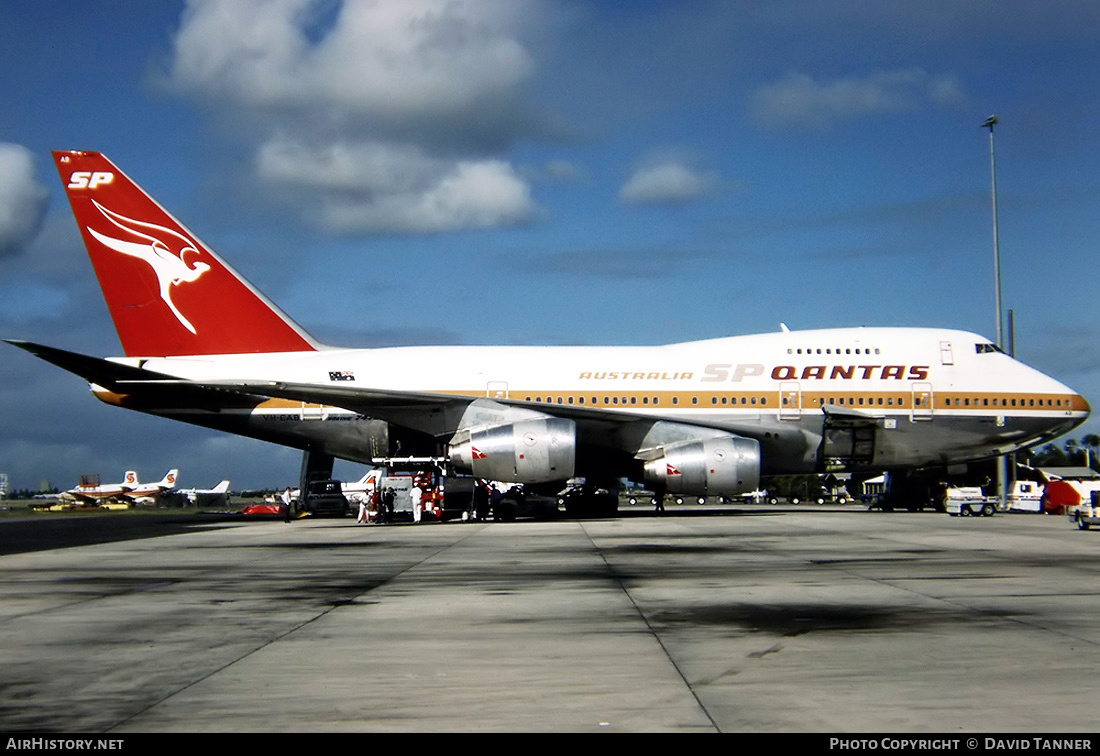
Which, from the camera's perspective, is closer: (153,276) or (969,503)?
(969,503)

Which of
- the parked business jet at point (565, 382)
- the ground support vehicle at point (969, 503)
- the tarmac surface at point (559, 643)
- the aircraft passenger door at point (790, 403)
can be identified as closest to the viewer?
the tarmac surface at point (559, 643)

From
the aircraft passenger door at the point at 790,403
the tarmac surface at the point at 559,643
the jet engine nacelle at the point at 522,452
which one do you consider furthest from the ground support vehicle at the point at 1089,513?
the jet engine nacelle at the point at 522,452

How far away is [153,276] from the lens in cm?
2931

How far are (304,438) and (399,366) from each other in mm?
3400

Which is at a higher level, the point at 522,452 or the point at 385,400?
the point at 385,400

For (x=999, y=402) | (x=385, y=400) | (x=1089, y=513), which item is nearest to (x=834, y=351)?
(x=999, y=402)

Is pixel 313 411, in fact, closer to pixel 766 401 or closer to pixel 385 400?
pixel 385 400

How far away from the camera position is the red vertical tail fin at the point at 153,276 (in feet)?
96.2

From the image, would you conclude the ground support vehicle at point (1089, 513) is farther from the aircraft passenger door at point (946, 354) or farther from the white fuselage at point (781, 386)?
the aircraft passenger door at point (946, 354)

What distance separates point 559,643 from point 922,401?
912 inches

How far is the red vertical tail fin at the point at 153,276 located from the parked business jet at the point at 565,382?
4 cm

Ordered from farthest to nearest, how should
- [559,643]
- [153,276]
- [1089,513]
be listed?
[153,276] → [1089,513] → [559,643]

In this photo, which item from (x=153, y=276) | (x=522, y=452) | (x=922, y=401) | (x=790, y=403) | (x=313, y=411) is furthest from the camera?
(x=153, y=276)
